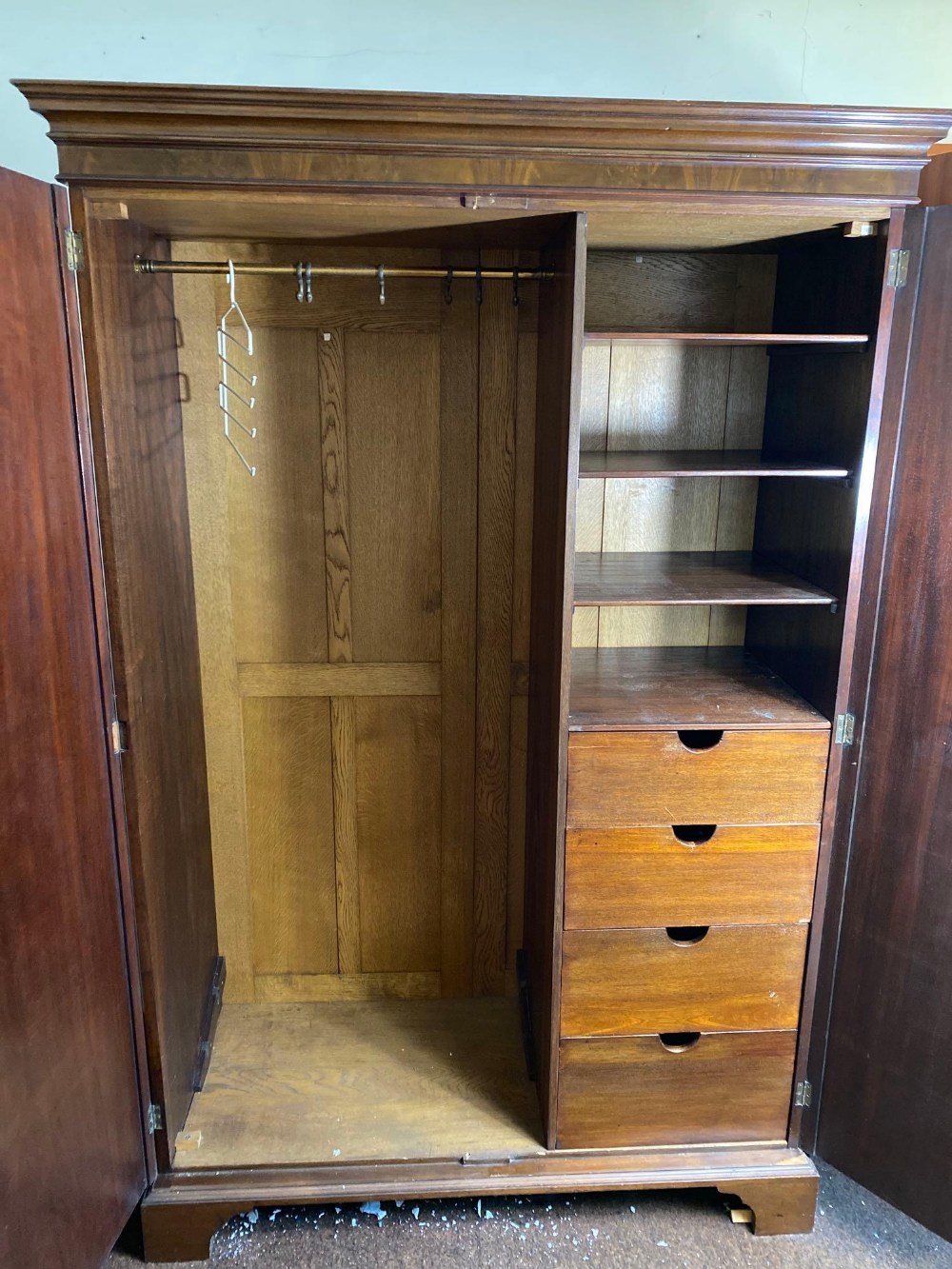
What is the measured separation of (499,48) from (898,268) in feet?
2.85

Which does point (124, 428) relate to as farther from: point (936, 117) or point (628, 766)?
point (936, 117)

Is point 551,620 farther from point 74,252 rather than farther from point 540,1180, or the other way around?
point 540,1180

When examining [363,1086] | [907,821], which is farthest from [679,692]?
[363,1086]

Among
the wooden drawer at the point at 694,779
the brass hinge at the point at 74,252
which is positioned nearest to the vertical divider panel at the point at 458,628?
the wooden drawer at the point at 694,779

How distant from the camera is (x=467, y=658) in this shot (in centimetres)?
202

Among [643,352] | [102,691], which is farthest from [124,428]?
[643,352]

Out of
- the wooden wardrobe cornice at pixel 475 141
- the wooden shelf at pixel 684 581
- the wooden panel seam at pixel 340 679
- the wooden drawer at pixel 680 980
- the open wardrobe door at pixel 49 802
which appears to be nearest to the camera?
the open wardrobe door at pixel 49 802

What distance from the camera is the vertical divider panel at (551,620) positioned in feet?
4.85

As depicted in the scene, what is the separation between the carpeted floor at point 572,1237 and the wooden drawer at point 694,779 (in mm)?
839

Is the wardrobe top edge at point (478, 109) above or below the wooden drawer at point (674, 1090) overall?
above

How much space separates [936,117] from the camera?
4.44 feet

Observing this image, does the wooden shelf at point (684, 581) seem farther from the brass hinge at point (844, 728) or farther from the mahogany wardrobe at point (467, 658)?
the brass hinge at point (844, 728)

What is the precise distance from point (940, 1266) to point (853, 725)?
3.44ft

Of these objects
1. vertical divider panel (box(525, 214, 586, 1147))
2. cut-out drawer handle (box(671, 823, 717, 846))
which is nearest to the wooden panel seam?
vertical divider panel (box(525, 214, 586, 1147))
